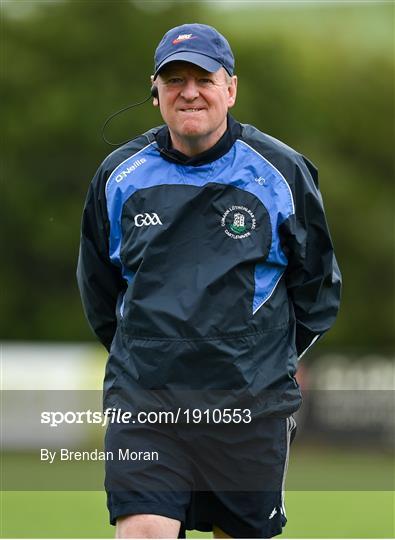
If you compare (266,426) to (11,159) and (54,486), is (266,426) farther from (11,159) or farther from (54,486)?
(11,159)

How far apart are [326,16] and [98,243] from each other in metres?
45.3

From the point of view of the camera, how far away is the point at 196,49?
511cm

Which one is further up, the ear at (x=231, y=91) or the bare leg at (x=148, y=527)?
the ear at (x=231, y=91)

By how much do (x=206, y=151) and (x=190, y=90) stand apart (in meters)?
0.27

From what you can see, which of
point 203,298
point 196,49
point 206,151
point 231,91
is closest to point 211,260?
point 203,298

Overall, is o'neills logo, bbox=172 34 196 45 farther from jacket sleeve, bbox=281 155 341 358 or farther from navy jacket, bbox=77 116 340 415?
jacket sleeve, bbox=281 155 341 358

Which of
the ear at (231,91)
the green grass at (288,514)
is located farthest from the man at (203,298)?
the green grass at (288,514)

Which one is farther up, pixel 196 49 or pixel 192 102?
pixel 196 49

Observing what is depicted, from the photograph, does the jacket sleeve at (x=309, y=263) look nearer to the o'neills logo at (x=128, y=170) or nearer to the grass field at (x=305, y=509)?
the o'neills logo at (x=128, y=170)

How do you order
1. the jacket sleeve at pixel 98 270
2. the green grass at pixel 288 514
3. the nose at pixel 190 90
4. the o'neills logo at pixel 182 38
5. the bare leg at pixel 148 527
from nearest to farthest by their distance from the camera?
the bare leg at pixel 148 527 < the nose at pixel 190 90 < the o'neills logo at pixel 182 38 < the jacket sleeve at pixel 98 270 < the green grass at pixel 288 514

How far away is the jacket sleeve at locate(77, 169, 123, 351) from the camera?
17.5 ft

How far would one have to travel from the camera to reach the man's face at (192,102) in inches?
199

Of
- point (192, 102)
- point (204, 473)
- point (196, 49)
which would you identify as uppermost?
point (196, 49)

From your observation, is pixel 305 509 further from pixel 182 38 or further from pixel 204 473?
pixel 182 38
